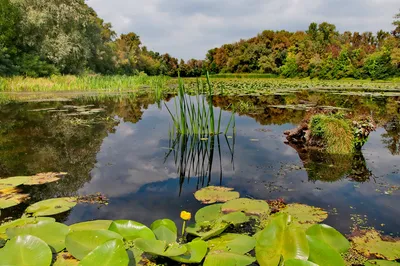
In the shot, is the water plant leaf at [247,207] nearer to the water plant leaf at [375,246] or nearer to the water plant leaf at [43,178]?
the water plant leaf at [375,246]

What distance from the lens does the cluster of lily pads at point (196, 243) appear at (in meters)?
1.44

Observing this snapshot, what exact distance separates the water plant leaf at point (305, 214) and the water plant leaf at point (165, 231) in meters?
0.82

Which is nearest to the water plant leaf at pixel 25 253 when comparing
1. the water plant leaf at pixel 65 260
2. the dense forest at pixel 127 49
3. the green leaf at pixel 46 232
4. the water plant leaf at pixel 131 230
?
the water plant leaf at pixel 65 260

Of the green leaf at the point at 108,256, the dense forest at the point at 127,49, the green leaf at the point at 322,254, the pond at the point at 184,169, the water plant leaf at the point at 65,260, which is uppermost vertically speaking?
the dense forest at the point at 127,49

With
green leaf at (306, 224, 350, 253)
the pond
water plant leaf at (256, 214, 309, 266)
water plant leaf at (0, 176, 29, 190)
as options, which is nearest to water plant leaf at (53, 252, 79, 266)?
the pond

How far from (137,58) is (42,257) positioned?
3728 cm

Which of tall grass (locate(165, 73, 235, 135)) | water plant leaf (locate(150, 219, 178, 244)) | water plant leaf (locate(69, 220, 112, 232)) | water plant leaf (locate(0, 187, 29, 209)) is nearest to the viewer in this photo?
water plant leaf (locate(150, 219, 178, 244))

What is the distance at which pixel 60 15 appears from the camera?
17344 mm

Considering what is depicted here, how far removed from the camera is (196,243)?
1.63 m

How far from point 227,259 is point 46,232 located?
1034mm

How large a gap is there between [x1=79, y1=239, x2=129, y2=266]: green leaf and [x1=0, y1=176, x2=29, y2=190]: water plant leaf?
6.04 ft

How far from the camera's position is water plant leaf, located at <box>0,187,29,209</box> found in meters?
2.39

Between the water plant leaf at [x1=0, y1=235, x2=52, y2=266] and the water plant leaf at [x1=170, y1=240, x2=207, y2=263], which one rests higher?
the water plant leaf at [x1=0, y1=235, x2=52, y2=266]

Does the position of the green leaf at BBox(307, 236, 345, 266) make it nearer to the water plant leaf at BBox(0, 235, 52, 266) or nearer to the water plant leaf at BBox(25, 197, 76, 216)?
the water plant leaf at BBox(0, 235, 52, 266)
